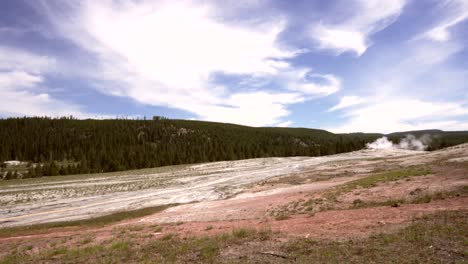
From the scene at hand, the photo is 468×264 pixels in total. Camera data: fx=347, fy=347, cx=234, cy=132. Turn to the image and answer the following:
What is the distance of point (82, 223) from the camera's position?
28000 mm

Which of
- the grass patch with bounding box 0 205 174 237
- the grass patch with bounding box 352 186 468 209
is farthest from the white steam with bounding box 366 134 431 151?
the grass patch with bounding box 352 186 468 209

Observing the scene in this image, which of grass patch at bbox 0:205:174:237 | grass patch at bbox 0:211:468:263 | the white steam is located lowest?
grass patch at bbox 0:205:174:237

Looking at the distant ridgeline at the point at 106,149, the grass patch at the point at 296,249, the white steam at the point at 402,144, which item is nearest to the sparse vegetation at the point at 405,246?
the grass patch at the point at 296,249

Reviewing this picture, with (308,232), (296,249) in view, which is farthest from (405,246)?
(308,232)

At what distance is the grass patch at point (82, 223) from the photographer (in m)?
26.3

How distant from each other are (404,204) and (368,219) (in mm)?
3742

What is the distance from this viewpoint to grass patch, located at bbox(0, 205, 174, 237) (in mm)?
26288

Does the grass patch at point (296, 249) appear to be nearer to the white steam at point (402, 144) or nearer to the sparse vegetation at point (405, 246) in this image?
the sparse vegetation at point (405, 246)

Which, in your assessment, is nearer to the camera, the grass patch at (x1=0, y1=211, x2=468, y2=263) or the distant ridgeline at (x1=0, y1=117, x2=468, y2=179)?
the grass patch at (x1=0, y1=211, x2=468, y2=263)

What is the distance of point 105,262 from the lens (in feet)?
44.7

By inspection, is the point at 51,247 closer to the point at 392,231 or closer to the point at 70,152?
the point at 392,231

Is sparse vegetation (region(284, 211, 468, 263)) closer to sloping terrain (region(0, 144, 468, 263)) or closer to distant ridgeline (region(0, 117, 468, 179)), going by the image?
sloping terrain (region(0, 144, 468, 263))

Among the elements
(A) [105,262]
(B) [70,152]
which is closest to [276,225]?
(A) [105,262]

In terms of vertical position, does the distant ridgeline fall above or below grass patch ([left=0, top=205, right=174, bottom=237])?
above
